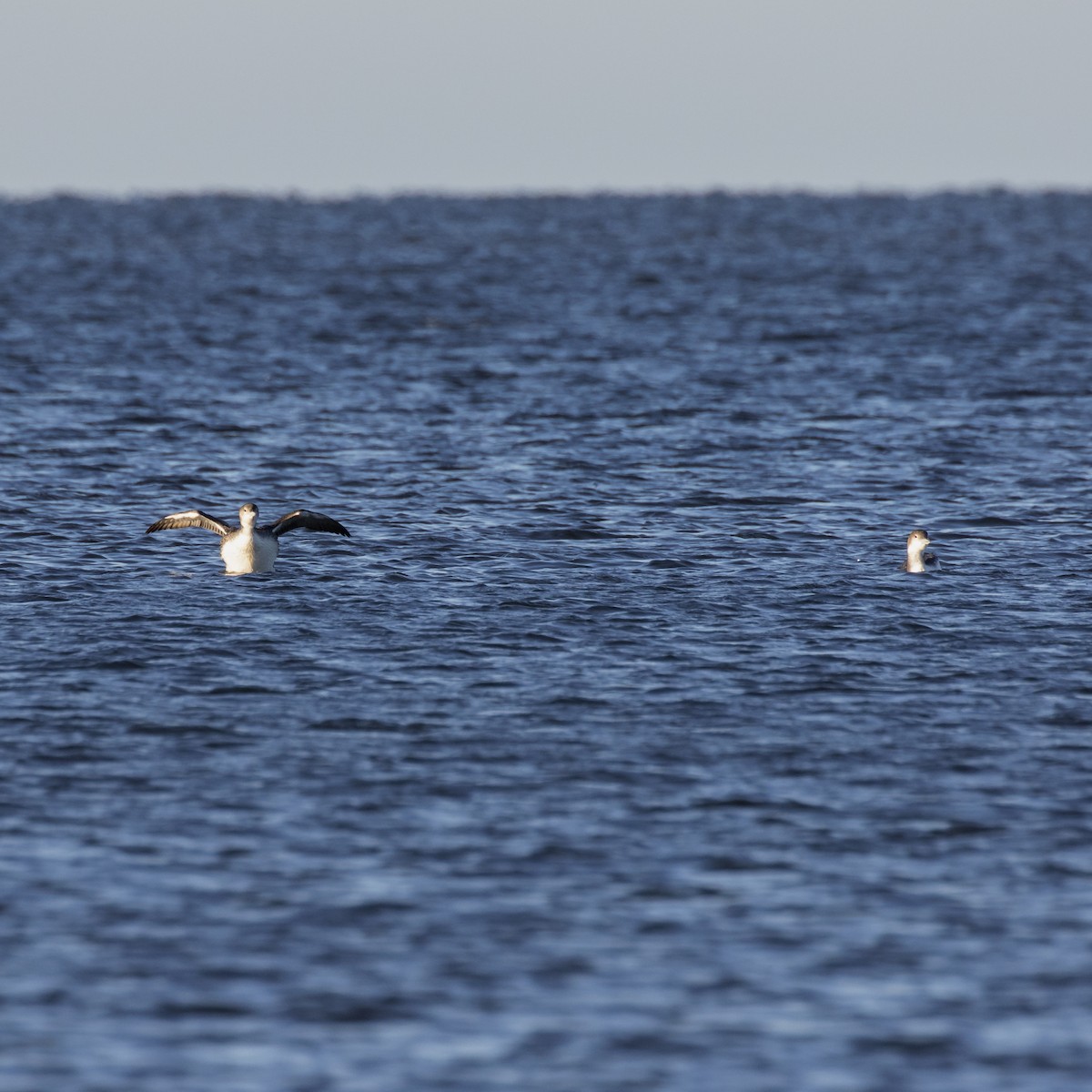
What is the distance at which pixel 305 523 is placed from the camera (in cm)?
3025

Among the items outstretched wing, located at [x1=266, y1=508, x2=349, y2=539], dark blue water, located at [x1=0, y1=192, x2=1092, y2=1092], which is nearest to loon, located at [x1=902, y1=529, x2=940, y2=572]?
dark blue water, located at [x1=0, y1=192, x2=1092, y2=1092]

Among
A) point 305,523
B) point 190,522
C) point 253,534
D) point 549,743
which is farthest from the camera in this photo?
point 190,522

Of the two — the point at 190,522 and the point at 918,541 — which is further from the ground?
the point at 190,522

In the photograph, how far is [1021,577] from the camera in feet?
94.7

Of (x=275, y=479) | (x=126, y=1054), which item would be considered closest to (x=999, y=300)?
(x=275, y=479)

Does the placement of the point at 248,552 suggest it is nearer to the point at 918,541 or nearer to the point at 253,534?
the point at 253,534

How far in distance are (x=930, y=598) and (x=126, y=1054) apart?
16.2 metres

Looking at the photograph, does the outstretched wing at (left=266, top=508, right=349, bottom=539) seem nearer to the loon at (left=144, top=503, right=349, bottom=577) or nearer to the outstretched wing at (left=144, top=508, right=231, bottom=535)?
the loon at (left=144, top=503, right=349, bottom=577)

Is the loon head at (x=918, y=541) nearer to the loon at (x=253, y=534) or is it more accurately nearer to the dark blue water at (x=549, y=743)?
the dark blue water at (x=549, y=743)

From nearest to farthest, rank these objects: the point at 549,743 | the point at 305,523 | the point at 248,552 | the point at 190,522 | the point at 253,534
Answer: the point at 549,743 < the point at 253,534 < the point at 248,552 < the point at 305,523 < the point at 190,522

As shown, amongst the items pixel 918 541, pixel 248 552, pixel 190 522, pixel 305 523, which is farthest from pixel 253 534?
pixel 918 541

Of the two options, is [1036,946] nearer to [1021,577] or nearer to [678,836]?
[678,836]

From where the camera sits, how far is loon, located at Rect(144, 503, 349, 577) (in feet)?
95.4

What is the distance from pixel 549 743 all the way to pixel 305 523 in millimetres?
10707
